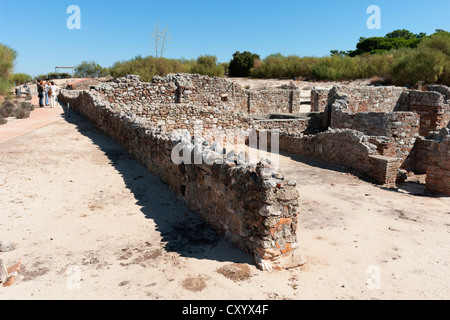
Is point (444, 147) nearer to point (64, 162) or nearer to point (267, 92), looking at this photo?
point (64, 162)

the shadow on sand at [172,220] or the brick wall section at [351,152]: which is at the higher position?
the brick wall section at [351,152]

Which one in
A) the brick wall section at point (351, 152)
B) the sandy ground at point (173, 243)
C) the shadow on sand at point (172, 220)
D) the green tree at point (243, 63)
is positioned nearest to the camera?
the sandy ground at point (173, 243)

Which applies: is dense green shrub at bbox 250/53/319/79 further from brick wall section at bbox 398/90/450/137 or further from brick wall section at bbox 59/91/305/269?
brick wall section at bbox 59/91/305/269

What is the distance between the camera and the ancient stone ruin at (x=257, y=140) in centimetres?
413

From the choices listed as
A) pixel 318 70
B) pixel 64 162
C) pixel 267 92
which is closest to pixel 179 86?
pixel 267 92

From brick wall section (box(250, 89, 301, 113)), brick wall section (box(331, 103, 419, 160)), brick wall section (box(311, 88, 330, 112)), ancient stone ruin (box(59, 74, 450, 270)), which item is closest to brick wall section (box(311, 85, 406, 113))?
ancient stone ruin (box(59, 74, 450, 270))

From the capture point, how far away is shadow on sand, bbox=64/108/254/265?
175 inches

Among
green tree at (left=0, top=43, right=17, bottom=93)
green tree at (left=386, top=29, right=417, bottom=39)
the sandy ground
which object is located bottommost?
the sandy ground

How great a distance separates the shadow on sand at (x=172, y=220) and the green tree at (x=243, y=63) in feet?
113

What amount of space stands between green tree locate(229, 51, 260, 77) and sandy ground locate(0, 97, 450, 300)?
34.8m

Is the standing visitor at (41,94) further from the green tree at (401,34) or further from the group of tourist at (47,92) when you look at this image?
the green tree at (401,34)

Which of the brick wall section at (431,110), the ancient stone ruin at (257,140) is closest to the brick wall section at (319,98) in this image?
the ancient stone ruin at (257,140)

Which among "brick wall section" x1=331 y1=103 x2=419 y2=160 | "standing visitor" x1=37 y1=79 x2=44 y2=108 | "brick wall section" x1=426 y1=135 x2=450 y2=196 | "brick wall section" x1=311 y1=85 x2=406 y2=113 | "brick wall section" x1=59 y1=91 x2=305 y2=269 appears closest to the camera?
"brick wall section" x1=59 y1=91 x2=305 y2=269

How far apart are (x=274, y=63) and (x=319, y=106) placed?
19.2 metres
